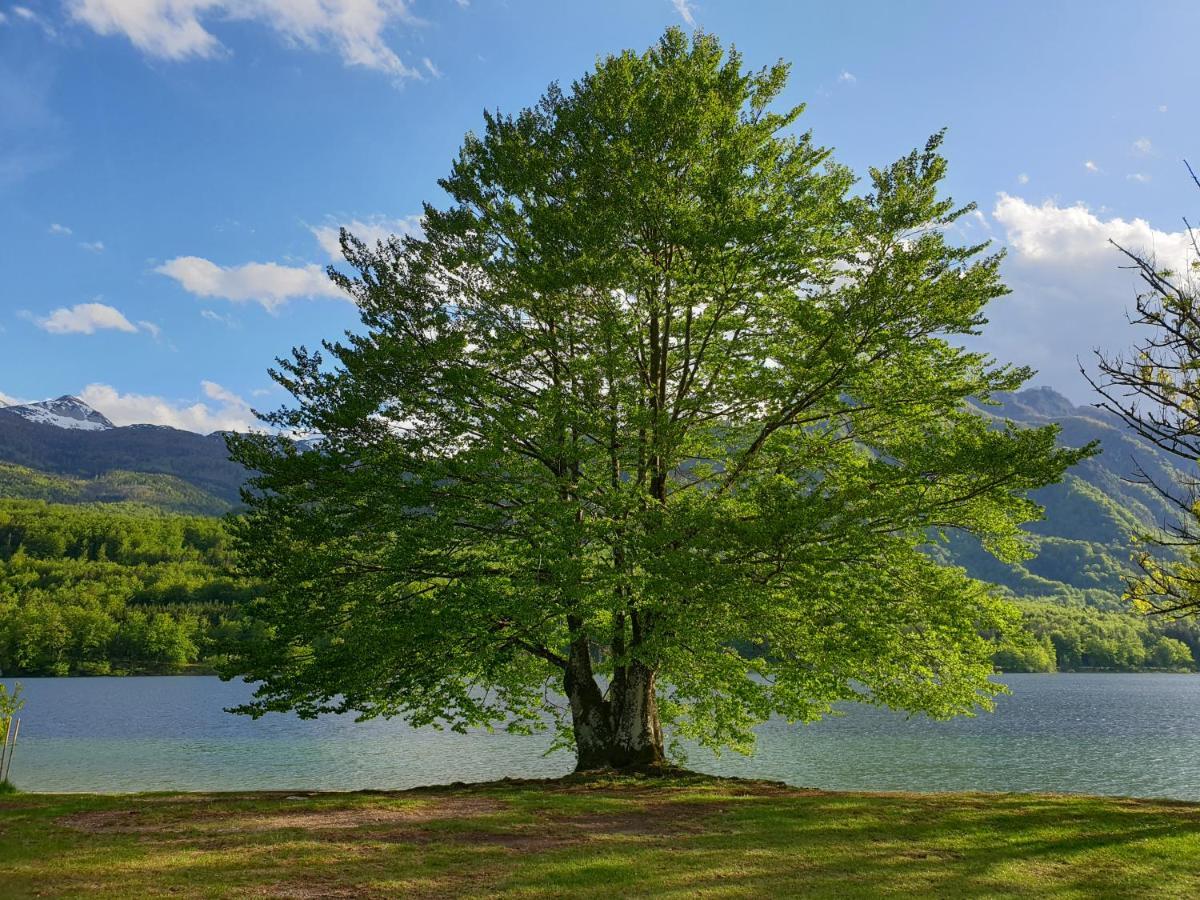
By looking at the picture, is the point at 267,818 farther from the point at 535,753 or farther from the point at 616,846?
the point at 535,753

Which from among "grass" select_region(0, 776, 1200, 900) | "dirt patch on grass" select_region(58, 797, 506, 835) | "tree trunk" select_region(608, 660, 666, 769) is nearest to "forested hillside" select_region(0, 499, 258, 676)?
"dirt patch on grass" select_region(58, 797, 506, 835)

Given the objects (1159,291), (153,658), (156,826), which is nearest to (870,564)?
(1159,291)

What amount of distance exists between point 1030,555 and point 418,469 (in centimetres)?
1484

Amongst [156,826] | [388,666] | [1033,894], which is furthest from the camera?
[388,666]

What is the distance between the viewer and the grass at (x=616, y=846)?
991 centimetres

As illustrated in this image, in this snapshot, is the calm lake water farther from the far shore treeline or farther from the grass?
the far shore treeline

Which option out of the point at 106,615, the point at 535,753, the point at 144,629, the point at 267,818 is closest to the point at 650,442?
the point at 267,818

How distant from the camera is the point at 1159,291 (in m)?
14.6

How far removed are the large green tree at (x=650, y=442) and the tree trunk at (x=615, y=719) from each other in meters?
0.08

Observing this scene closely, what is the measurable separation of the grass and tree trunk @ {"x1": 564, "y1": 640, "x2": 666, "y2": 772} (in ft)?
9.74

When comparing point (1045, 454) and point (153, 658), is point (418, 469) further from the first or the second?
point (153, 658)

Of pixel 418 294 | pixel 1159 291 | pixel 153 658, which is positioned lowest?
pixel 153 658

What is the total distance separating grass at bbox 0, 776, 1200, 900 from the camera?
9914mm

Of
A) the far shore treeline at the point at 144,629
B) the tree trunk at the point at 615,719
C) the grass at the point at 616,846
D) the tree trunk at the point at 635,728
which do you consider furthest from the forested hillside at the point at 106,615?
the grass at the point at 616,846
